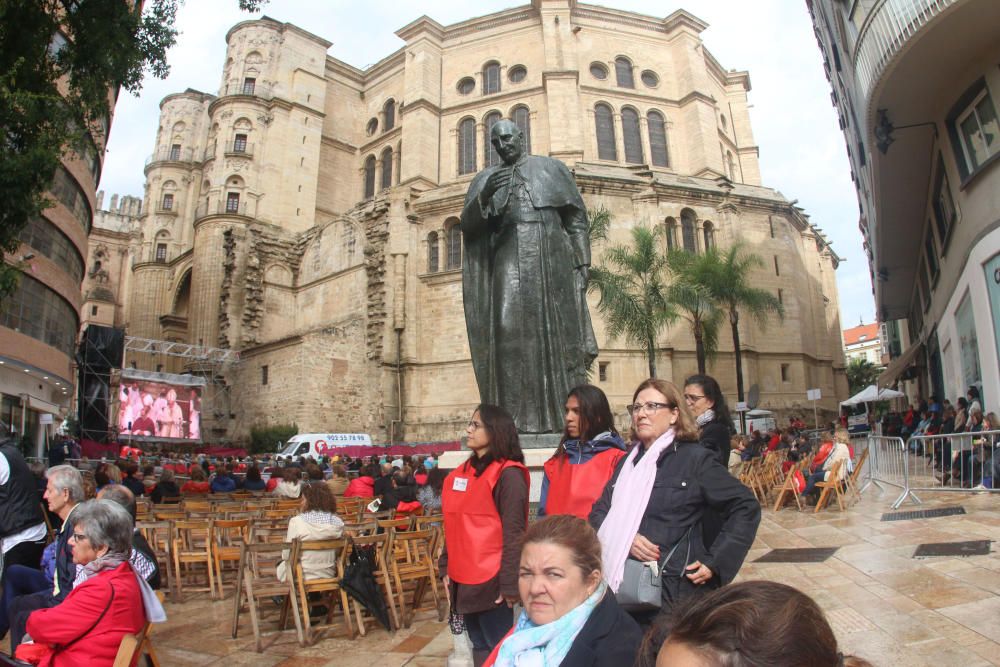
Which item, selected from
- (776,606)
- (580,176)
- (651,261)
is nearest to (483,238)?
(776,606)

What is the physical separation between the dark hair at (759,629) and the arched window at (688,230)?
3014 cm

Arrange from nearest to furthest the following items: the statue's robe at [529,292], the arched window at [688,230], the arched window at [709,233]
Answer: the statue's robe at [529,292], the arched window at [688,230], the arched window at [709,233]

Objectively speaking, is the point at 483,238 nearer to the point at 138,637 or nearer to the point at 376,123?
the point at 138,637

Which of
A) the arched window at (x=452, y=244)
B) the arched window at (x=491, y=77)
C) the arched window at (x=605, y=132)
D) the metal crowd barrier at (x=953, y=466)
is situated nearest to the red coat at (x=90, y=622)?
the metal crowd barrier at (x=953, y=466)

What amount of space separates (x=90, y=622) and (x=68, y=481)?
168cm

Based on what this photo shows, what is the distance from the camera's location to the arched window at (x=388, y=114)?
40219mm

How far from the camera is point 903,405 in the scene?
3691cm

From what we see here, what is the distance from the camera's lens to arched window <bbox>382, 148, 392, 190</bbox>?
38.8m

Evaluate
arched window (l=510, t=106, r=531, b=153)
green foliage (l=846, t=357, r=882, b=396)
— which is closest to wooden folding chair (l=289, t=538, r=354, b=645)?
arched window (l=510, t=106, r=531, b=153)

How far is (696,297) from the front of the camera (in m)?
21.6

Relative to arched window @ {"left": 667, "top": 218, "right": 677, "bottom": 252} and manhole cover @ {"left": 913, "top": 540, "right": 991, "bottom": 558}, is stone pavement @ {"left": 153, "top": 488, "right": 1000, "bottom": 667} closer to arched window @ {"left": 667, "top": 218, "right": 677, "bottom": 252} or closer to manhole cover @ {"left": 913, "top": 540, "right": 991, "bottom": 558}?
manhole cover @ {"left": 913, "top": 540, "right": 991, "bottom": 558}

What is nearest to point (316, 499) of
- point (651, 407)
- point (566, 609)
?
point (651, 407)

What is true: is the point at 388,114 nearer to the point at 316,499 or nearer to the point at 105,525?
the point at 316,499

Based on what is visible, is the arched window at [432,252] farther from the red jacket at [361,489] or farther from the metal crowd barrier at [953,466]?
the metal crowd barrier at [953,466]
